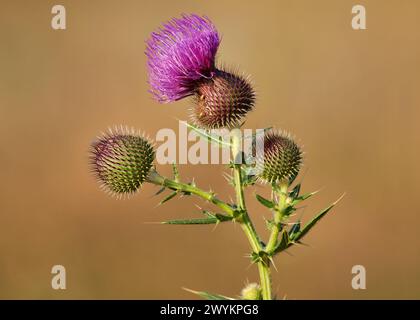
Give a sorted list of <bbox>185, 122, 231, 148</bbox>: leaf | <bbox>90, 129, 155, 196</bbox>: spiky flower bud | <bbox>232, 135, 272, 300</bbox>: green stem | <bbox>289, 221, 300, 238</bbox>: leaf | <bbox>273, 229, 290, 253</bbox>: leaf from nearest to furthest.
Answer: <bbox>232, 135, 272, 300</bbox>: green stem < <bbox>273, 229, 290, 253</bbox>: leaf < <bbox>289, 221, 300, 238</bbox>: leaf < <bbox>185, 122, 231, 148</bbox>: leaf < <bbox>90, 129, 155, 196</bbox>: spiky flower bud

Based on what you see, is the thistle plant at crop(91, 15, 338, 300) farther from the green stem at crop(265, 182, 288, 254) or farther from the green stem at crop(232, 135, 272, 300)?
the green stem at crop(232, 135, 272, 300)

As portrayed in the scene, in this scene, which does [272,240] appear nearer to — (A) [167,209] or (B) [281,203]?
(B) [281,203]

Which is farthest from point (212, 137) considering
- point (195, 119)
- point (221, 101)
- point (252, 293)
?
point (252, 293)

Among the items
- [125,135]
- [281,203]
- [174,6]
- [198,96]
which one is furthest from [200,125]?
[174,6]

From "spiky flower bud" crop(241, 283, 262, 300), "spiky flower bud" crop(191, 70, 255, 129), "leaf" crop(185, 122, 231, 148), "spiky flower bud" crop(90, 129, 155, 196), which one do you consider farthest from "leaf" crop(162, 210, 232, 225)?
"spiky flower bud" crop(191, 70, 255, 129)

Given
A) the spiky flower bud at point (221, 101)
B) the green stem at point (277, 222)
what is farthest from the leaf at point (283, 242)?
the spiky flower bud at point (221, 101)
